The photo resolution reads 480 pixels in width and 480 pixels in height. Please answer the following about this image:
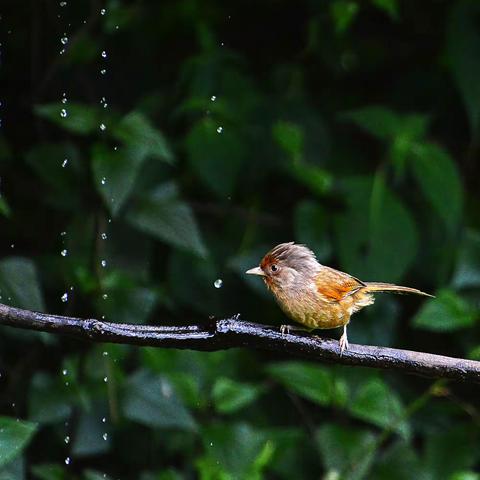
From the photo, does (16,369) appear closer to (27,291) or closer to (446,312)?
(27,291)

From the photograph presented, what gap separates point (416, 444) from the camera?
430 centimetres

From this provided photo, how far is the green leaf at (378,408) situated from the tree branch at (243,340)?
1.52m

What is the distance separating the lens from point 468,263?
3.80 meters

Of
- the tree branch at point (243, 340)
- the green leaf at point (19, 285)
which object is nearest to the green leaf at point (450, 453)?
the green leaf at point (19, 285)

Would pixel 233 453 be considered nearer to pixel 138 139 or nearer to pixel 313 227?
pixel 313 227

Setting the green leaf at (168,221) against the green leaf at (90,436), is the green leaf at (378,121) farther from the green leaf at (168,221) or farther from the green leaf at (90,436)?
the green leaf at (90,436)

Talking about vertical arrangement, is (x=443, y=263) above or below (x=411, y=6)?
below

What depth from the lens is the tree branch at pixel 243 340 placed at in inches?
80.6

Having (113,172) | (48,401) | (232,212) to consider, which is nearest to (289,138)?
(232,212)

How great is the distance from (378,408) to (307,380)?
0.27m

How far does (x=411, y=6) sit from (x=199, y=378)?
176 centimetres

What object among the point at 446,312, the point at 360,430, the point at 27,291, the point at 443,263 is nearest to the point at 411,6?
the point at 443,263

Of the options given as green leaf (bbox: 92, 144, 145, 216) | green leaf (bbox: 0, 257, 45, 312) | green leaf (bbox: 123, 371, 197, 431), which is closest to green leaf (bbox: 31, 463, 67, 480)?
green leaf (bbox: 123, 371, 197, 431)

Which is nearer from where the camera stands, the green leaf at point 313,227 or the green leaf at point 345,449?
the green leaf at point 345,449
